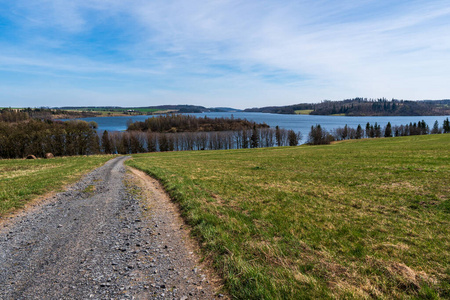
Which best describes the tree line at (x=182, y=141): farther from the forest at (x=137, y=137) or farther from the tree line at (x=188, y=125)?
the tree line at (x=188, y=125)

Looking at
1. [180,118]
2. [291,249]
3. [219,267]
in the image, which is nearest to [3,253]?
[219,267]

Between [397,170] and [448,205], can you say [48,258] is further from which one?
[397,170]

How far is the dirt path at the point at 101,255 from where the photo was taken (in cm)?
451

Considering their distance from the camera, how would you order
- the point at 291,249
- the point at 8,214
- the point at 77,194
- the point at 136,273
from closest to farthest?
the point at 136,273, the point at 291,249, the point at 8,214, the point at 77,194

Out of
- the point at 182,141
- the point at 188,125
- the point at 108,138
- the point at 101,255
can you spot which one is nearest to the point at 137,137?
the point at 108,138

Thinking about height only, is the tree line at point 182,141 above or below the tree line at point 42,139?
below

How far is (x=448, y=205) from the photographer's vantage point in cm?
815

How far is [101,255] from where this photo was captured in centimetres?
590

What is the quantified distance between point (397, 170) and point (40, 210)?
21.7 m

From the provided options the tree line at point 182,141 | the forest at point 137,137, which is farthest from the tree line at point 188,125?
the tree line at point 182,141

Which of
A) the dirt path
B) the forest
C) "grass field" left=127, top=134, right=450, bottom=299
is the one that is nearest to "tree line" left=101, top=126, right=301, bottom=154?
the forest

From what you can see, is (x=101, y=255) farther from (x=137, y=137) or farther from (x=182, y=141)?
(x=182, y=141)

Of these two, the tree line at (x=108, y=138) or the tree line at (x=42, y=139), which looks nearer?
the tree line at (x=42, y=139)

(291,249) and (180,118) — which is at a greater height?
(180,118)
